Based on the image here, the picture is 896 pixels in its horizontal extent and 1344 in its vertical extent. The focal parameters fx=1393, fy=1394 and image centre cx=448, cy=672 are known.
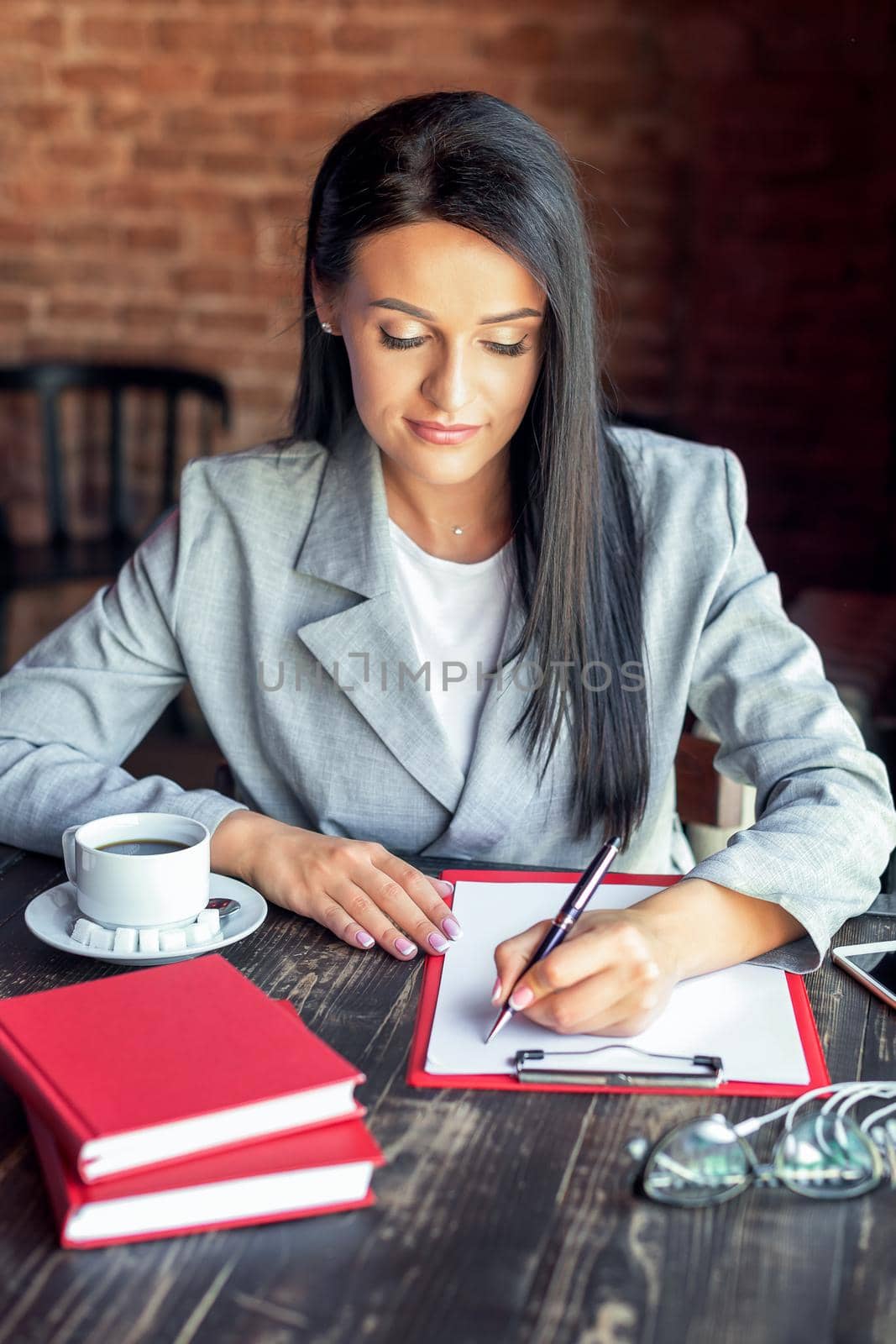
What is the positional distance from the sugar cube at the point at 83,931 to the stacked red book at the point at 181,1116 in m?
0.14

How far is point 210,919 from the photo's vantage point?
1.06 meters

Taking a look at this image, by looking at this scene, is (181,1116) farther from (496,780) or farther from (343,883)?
(496,780)

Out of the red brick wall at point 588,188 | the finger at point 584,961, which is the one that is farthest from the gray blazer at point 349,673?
the red brick wall at point 588,188

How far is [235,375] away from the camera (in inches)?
142

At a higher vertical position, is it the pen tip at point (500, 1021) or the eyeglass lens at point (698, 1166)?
the eyeglass lens at point (698, 1166)

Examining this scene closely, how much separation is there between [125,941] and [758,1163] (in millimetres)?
477

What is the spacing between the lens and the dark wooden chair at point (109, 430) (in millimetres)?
3455

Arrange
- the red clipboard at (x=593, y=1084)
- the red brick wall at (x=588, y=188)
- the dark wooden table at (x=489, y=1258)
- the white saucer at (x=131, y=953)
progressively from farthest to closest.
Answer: the red brick wall at (x=588, y=188)
the white saucer at (x=131, y=953)
the red clipboard at (x=593, y=1084)
the dark wooden table at (x=489, y=1258)

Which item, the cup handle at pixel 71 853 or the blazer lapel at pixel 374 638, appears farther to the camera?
the blazer lapel at pixel 374 638

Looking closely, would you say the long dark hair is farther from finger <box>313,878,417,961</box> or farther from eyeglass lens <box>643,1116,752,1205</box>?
eyeglass lens <box>643,1116,752,1205</box>

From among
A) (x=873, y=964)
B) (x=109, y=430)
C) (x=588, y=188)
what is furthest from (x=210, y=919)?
(x=109, y=430)

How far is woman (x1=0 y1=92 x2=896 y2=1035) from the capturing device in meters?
1.25

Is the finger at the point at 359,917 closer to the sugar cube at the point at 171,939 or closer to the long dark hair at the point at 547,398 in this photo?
the sugar cube at the point at 171,939

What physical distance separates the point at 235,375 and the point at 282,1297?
3.14 m
